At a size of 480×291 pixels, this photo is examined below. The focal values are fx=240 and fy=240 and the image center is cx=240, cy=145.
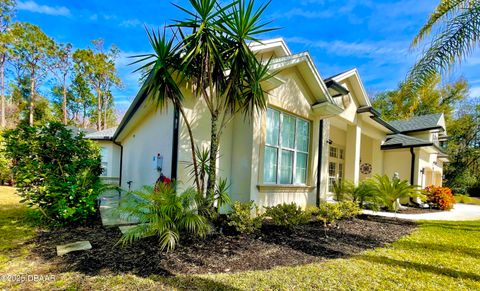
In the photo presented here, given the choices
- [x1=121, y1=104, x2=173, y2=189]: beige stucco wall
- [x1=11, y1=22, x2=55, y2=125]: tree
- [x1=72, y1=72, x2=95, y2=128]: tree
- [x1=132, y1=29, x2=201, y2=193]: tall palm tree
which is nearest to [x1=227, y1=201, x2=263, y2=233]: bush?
[x1=132, y1=29, x2=201, y2=193]: tall palm tree

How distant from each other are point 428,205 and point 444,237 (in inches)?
331

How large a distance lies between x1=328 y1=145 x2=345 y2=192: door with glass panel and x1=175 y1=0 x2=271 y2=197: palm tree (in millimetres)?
10545

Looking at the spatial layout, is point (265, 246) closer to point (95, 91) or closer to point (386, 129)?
point (386, 129)

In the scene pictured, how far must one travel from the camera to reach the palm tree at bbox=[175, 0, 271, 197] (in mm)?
5336

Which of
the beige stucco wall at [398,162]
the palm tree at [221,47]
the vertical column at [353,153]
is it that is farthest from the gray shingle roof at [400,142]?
the palm tree at [221,47]

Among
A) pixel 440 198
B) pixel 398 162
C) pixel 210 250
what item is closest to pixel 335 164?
pixel 398 162

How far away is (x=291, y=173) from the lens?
27.7ft

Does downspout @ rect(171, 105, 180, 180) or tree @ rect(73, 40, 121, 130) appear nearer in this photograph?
downspout @ rect(171, 105, 180, 180)

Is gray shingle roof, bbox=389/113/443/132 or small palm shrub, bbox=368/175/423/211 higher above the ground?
gray shingle roof, bbox=389/113/443/132

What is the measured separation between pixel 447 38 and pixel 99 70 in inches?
1380

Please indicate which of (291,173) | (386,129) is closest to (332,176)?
(386,129)

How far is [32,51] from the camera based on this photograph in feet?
86.5

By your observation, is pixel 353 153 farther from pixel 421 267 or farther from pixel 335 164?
pixel 421 267

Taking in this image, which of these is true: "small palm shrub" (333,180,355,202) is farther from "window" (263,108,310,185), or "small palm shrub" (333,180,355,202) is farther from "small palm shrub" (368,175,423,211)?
"window" (263,108,310,185)
